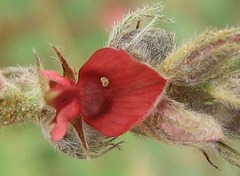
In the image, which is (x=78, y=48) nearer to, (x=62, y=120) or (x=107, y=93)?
(x=107, y=93)

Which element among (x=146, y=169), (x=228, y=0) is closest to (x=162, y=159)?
(x=146, y=169)

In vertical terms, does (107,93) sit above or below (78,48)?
above

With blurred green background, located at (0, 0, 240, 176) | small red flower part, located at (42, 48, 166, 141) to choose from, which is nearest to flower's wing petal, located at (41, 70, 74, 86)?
small red flower part, located at (42, 48, 166, 141)

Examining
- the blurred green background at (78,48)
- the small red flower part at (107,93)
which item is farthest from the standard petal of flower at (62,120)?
the blurred green background at (78,48)

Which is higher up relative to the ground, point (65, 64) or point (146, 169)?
point (65, 64)

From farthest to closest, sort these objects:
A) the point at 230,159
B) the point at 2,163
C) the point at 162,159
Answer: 1. the point at 162,159
2. the point at 2,163
3. the point at 230,159

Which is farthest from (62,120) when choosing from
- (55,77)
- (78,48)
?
(78,48)

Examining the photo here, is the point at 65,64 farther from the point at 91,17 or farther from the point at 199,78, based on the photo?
the point at 91,17

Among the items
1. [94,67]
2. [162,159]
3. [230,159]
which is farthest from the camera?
[162,159]
